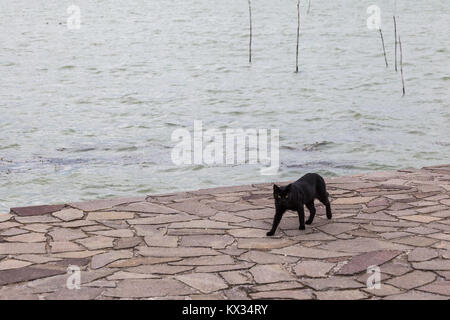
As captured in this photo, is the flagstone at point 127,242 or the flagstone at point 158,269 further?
the flagstone at point 127,242

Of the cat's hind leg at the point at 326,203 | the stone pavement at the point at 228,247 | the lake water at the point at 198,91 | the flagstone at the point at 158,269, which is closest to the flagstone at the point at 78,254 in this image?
the stone pavement at the point at 228,247

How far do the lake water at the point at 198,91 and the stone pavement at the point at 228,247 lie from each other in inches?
107

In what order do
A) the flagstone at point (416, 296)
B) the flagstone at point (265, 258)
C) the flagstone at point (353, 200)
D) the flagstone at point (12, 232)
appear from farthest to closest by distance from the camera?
the flagstone at point (353, 200) < the flagstone at point (12, 232) < the flagstone at point (265, 258) < the flagstone at point (416, 296)

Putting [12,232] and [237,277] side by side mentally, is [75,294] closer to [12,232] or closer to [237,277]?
[237,277]

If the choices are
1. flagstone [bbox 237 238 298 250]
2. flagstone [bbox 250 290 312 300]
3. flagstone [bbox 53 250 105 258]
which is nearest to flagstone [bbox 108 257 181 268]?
flagstone [bbox 53 250 105 258]

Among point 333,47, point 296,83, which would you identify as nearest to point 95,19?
point 333,47

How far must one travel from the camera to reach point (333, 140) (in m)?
13.7

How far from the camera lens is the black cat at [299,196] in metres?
6.51

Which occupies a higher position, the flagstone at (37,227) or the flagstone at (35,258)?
the flagstone at (37,227)

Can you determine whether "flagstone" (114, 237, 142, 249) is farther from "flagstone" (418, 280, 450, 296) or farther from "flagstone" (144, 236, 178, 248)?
"flagstone" (418, 280, 450, 296)

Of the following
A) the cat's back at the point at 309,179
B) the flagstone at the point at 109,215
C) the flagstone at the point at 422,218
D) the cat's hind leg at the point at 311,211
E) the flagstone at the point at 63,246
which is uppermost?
the cat's back at the point at 309,179

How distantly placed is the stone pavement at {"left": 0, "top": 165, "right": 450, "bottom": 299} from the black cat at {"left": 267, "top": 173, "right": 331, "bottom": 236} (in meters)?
0.14

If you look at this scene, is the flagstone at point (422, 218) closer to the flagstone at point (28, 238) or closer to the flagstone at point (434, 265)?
the flagstone at point (434, 265)
